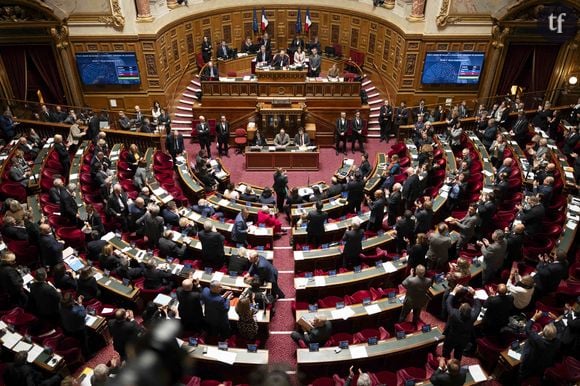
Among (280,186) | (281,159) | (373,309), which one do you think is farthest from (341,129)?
(373,309)

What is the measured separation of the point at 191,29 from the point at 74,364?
14230 mm

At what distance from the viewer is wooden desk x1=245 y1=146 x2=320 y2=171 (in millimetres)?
14789

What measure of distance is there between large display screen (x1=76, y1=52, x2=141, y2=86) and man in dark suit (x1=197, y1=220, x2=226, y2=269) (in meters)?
9.45

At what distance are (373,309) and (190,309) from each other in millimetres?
3090

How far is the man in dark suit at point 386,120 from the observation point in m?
15.9

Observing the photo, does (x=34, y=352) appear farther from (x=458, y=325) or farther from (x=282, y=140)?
(x=282, y=140)

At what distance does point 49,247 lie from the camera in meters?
8.43

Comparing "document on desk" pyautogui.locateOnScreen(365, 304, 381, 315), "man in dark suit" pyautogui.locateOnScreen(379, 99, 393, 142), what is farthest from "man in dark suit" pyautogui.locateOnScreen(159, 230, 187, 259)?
"man in dark suit" pyautogui.locateOnScreen(379, 99, 393, 142)

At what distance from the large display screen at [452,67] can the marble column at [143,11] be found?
974 cm

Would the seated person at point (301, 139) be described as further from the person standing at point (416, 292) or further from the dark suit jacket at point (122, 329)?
the dark suit jacket at point (122, 329)

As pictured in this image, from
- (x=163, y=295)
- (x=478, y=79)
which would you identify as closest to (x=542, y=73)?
(x=478, y=79)

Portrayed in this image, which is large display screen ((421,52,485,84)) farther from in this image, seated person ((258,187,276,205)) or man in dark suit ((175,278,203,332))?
man in dark suit ((175,278,203,332))

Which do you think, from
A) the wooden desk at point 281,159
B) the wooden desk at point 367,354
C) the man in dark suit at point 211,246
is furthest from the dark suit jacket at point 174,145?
the wooden desk at point 367,354

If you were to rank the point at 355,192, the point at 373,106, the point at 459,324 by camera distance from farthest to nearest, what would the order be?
the point at 373,106 < the point at 355,192 < the point at 459,324
